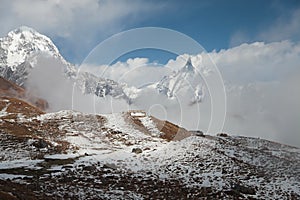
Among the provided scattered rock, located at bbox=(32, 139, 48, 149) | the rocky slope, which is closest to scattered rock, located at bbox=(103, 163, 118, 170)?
the rocky slope

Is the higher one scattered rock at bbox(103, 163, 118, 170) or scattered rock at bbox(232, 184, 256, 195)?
scattered rock at bbox(232, 184, 256, 195)

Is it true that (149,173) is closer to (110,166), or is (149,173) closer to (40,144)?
(110,166)

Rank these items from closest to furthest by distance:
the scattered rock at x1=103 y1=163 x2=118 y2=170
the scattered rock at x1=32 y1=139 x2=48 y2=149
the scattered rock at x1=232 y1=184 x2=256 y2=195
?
the scattered rock at x1=232 y1=184 x2=256 y2=195 < the scattered rock at x1=103 y1=163 x2=118 y2=170 < the scattered rock at x1=32 y1=139 x2=48 y2=149

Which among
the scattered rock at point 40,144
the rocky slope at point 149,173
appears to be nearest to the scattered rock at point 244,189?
the rocky slope at point 149,173

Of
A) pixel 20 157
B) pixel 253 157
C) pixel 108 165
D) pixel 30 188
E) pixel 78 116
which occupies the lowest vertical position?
pixel 30 188

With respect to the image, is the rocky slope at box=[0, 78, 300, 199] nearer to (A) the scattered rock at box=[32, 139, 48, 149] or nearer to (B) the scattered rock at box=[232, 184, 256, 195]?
(B) the scattered rock at box=[232, 184, 256, 195]

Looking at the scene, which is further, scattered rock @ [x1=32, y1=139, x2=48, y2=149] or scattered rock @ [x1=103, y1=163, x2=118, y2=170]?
scattered rock @ [x1=32, y1=139, x2=48, y2=149]

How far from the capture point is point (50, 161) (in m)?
42.9

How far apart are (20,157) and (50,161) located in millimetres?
6861

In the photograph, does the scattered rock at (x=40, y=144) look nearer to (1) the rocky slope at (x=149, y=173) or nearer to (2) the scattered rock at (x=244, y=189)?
(1) the rocky slope at (x=149, y=173)

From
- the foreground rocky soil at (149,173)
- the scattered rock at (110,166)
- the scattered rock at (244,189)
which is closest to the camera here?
the foreground rocky soil at (149,173)

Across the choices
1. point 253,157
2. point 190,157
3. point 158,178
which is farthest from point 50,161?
point 253,157

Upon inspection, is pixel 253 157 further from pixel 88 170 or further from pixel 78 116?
pixel 78 116

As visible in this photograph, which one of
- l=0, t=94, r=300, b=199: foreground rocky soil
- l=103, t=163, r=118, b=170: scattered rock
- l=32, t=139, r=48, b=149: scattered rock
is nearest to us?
l=0, t=94, r=300, b=199: foreground rocky soil
